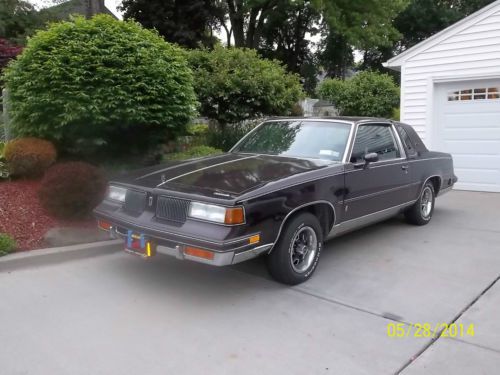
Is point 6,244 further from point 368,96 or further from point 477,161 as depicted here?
point 368,96

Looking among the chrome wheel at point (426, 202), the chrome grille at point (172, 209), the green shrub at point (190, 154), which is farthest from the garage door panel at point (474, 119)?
the chrome grille at point (172, 209)

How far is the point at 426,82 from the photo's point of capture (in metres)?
10.5

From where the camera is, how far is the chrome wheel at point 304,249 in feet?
15.2

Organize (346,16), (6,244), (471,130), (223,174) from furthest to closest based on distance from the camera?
1. (346,16)
2. (471,130)
3. (6,244)
4. (223,174)

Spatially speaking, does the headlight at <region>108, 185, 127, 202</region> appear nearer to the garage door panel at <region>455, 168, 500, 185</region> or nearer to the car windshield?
the car windshield

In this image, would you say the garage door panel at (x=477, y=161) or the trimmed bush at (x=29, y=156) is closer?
the trimmed bush at (x=29, y=156)

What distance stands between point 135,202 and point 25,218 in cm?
198

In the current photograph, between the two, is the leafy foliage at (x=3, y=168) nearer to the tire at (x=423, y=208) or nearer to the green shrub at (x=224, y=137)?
the green shrub at (x=224, y=137)

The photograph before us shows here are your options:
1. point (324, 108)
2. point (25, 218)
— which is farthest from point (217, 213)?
point (324, 108)

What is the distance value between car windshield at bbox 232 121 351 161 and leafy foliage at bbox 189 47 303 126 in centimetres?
384

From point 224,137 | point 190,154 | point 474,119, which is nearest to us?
point 190,154

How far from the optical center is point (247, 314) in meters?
4.04

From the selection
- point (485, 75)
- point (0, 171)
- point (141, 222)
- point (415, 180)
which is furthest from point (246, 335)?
point (485, 75)

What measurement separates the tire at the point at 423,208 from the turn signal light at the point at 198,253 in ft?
13.4
